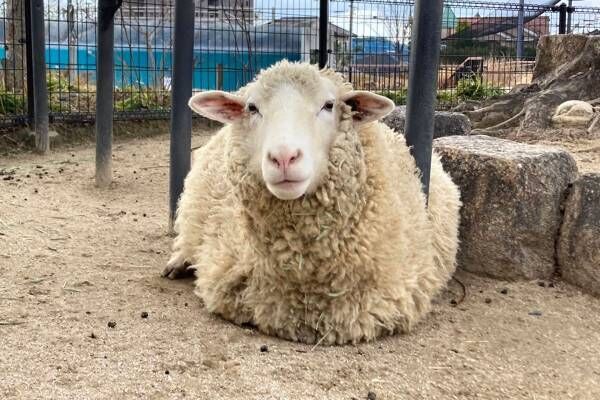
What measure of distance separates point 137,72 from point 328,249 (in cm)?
645

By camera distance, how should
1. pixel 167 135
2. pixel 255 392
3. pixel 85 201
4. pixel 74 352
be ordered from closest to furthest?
pixel 255 392, pixel 74 352, pixel 85 201, pixel 167 135

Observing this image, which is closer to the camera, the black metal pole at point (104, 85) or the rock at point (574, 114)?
the black metal pole at point (104, 85)

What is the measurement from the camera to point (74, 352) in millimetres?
2369

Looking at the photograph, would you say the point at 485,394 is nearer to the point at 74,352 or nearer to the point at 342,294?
the point at 342,294

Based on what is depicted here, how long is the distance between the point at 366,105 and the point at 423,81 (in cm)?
51

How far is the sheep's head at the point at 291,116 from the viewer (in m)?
2.36

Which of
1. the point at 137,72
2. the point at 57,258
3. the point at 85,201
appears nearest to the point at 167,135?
the point at 137,72

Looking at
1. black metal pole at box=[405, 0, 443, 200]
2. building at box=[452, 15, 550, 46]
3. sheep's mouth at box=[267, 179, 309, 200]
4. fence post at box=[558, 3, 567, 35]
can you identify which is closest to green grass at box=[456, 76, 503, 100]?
building at box=[452, 15, 550, 46]

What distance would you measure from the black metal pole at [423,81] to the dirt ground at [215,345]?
70 cm

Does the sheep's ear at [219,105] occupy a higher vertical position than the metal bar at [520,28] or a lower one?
lower

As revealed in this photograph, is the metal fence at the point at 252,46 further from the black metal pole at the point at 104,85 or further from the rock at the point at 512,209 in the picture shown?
the rock at the point at 512,209

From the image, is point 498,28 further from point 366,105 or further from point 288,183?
point 288,183

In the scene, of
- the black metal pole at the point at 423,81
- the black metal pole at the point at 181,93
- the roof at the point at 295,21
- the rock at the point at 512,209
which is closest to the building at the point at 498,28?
the roof at the point at 295,21

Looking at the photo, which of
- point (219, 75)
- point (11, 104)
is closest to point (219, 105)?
point (11, 104)
